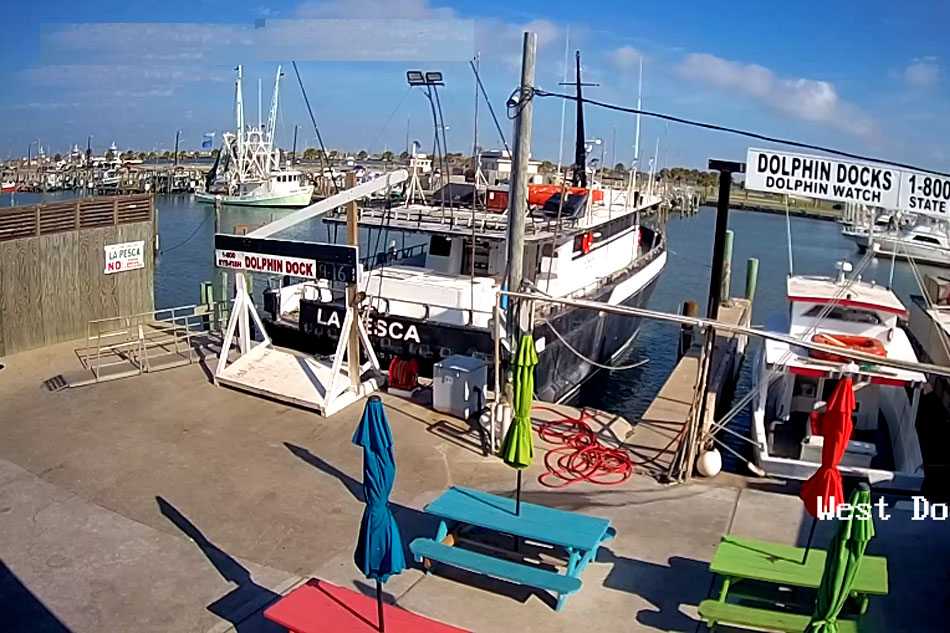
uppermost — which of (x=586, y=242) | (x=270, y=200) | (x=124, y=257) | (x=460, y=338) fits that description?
(x=586, y=242)

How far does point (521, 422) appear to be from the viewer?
25.8ft

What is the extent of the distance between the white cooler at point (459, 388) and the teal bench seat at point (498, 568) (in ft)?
15.2

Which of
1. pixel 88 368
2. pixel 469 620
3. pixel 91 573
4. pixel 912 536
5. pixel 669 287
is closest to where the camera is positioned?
pixel 469 620

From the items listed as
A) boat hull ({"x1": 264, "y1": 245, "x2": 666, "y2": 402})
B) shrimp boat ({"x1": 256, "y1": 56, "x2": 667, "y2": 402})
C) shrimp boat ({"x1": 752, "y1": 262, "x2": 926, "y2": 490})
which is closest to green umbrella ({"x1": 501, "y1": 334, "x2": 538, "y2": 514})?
boat hull ({"x1": 264, "y1": 245, "x2": 666, "y2": 402})

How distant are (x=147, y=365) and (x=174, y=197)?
75254 millimetres

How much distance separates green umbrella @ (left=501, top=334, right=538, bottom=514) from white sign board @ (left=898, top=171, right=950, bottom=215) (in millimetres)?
4099

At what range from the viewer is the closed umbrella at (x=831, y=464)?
660cm

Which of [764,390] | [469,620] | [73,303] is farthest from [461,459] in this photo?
[73,303]

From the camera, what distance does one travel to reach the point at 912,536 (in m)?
8.48

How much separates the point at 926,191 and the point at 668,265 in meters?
Result: 35.3

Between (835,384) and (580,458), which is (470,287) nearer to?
(580,458)

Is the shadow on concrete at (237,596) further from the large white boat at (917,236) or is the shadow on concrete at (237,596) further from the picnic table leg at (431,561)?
the large white boat at (917,236)

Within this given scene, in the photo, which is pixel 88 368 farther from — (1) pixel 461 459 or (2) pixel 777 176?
(2) pixel 777 176

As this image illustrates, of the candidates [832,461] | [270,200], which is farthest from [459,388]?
[270,200]
